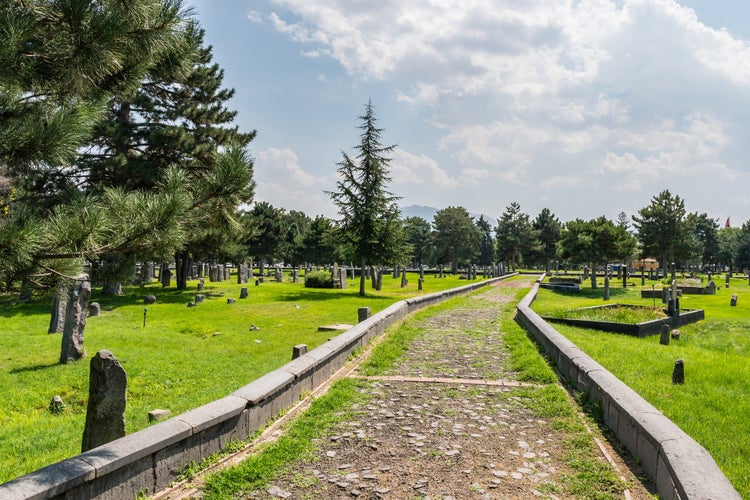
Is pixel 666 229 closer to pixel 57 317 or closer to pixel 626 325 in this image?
pixel 626 325

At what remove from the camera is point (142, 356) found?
477 inches

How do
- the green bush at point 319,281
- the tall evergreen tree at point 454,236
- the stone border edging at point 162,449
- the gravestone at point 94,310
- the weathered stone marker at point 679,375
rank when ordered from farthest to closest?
the tall evergreen tree at point 454,236 < the green bush at point 319,281 < the gravestone at point 94,310 < the weathered stone marker at point 679,375 < the stone border edging at point 162,449

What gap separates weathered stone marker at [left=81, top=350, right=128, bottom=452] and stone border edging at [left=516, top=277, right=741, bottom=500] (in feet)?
17.4

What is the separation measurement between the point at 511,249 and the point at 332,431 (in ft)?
267

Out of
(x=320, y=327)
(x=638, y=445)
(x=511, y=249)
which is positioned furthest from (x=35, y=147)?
(x=511, y=249)

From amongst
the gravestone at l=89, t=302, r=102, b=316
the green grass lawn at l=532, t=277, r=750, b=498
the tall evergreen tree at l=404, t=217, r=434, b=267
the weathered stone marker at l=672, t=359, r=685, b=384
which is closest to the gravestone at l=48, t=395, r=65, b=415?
the green grass lawn at l=532, t=277, r=750, b=498

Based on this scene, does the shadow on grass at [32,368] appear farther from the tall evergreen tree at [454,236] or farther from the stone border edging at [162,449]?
the tall evergreen tree at [454,236]

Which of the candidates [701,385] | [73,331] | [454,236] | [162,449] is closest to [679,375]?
[701,385]

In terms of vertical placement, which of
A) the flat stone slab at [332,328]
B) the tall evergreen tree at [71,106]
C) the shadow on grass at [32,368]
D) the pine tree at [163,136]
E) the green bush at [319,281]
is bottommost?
the shadow on grass at [32,368]

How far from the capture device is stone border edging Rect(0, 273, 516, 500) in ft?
11.5

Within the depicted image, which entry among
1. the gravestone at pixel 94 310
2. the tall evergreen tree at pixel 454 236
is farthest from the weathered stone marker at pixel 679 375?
the tall evergreen tree at pixel 454 236

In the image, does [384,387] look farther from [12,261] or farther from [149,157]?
[149,157]

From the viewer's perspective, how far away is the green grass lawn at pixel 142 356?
7.31 meters

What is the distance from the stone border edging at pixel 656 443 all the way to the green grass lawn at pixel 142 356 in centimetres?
595
